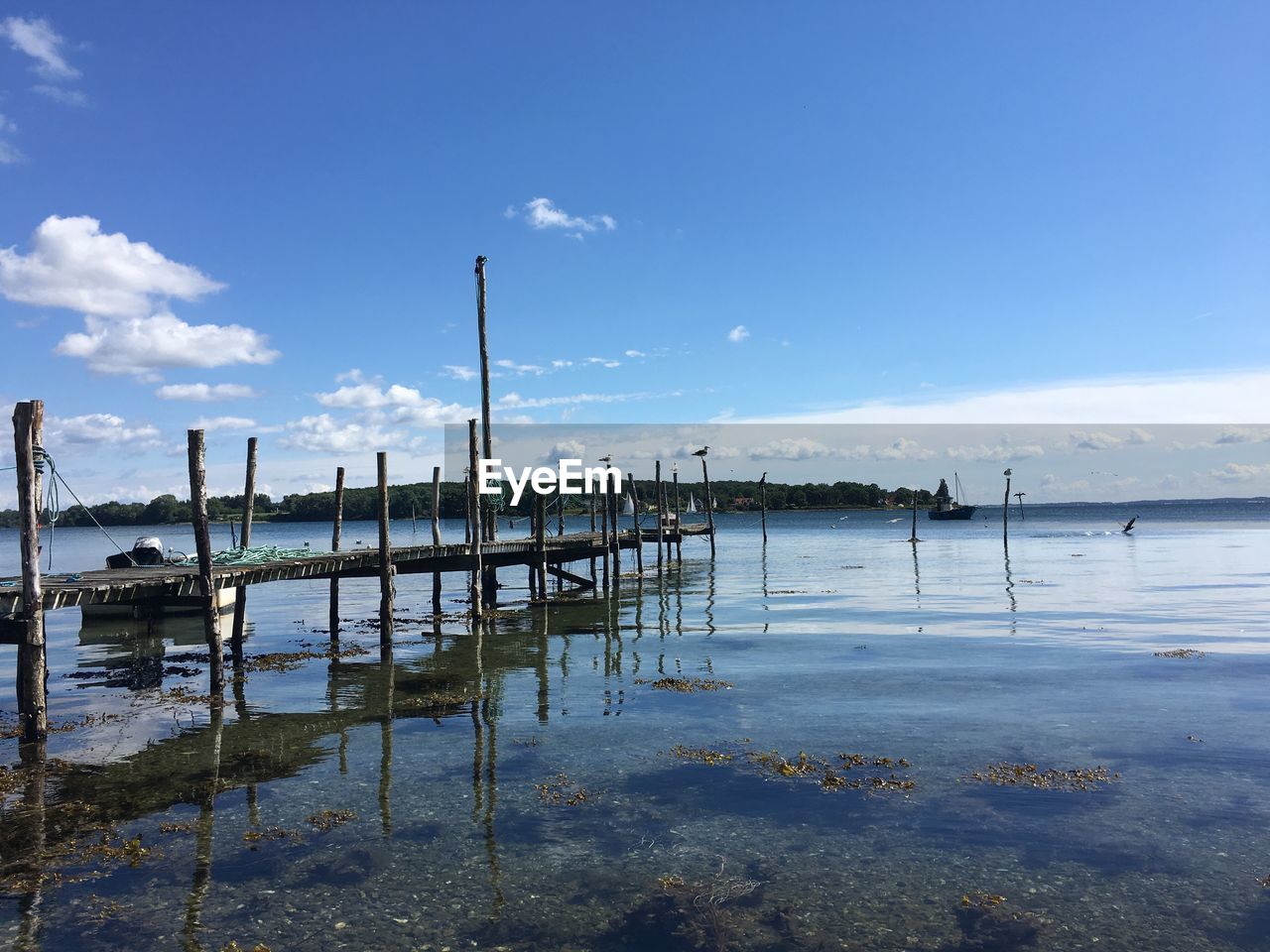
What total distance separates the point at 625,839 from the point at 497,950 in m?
2.74

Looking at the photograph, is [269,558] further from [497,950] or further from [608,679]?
[497,950]

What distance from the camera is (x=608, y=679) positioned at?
2030cm

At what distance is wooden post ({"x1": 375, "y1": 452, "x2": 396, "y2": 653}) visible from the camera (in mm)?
24125

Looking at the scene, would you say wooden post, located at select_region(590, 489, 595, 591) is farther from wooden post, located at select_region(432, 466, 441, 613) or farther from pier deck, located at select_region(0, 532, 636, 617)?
wooden post, located at select_region(432, 466, 441, 613)

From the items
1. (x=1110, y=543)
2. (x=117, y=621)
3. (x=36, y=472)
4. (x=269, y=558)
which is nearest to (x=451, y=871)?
(x=36, y=472)

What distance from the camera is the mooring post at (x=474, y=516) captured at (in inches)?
1145

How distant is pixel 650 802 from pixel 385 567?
15.6 metres

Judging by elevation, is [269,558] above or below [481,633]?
above

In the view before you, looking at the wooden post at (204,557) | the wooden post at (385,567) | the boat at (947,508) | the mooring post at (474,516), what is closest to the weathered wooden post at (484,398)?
the mooring post at (474,516)

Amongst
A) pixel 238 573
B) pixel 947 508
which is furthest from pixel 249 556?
pixel 947 508

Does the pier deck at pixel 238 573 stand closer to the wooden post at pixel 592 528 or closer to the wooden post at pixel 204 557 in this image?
the wooden post at pixel 204 557

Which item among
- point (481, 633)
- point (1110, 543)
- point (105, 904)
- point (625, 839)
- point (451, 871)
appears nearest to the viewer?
point (105, 904)

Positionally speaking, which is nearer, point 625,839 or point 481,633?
point 625,839

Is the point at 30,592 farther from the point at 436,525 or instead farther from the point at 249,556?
the point at 436,525
